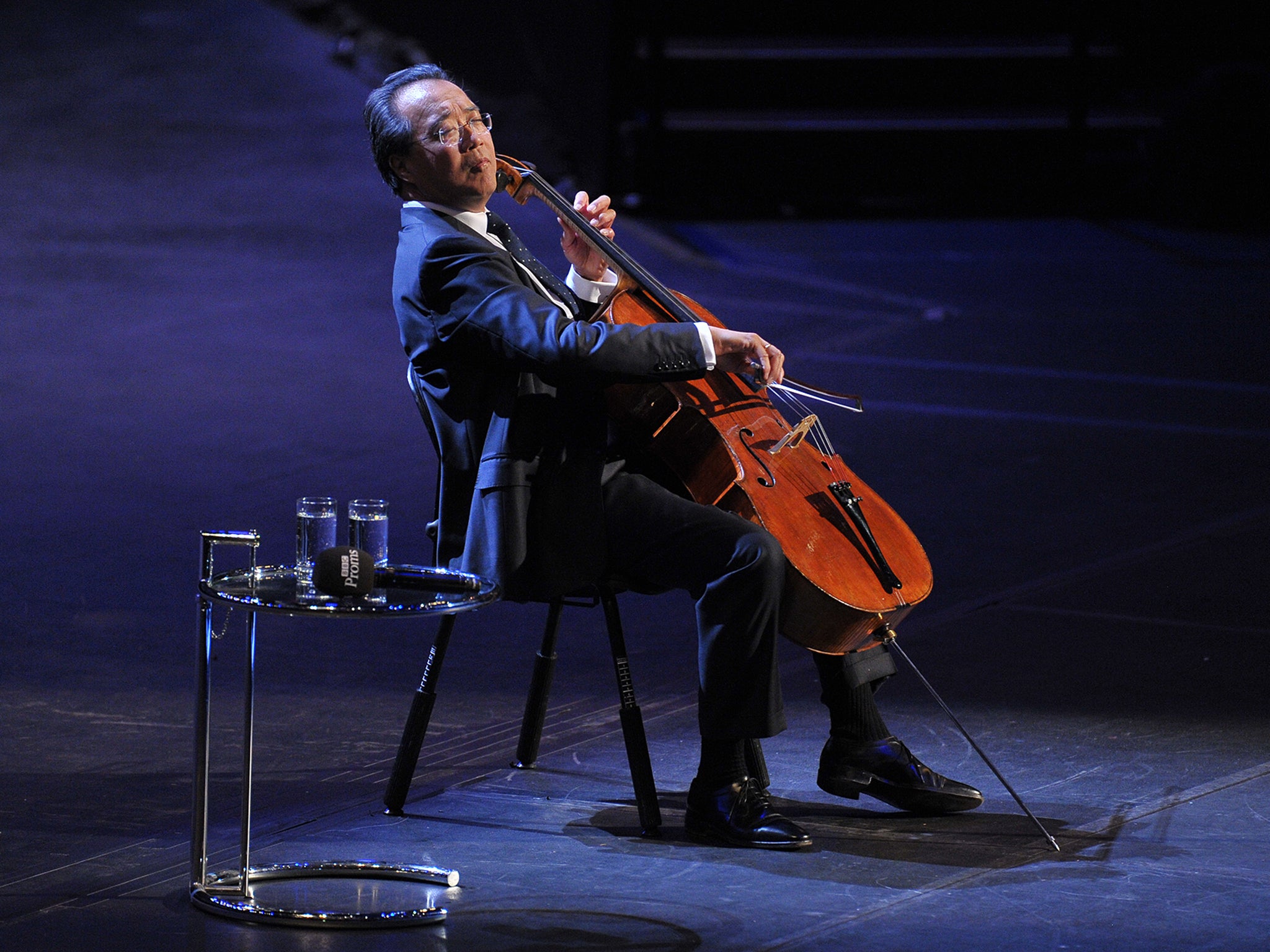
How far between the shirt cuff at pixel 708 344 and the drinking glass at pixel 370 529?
27.6 inches

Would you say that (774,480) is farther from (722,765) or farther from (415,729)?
(415,729)

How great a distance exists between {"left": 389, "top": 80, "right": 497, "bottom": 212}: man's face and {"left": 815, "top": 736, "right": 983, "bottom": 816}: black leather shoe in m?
1.40

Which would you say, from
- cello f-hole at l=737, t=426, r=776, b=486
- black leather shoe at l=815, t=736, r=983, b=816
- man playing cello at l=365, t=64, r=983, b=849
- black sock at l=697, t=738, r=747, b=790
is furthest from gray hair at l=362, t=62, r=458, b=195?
black leather shoe at l=815, t=736, r=983, b=816

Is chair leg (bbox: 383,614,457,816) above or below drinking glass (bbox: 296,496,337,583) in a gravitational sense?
below

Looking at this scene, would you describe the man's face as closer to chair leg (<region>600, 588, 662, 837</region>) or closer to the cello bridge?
the cello bridge

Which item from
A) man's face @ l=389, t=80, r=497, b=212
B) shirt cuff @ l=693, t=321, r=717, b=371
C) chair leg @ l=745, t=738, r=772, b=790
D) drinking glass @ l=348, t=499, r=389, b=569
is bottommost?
chair leg @ l=745, t=738, r=772, b=790

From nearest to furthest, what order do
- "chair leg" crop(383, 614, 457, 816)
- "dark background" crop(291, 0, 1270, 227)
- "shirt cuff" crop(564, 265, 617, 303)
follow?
"chair leg" crop(383, 614, 457, 816) → "shirt cuff" crop(564, 265, 617, 303) → "dark background" crop(291, 0, 1270, 227)

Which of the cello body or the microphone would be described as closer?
the microphone

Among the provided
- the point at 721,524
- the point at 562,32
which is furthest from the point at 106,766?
the point at 562,32

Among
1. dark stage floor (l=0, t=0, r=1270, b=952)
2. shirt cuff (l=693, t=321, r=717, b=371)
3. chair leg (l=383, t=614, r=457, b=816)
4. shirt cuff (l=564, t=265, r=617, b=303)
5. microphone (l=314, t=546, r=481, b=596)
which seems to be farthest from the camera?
shirt cuff (l=564, t=265, r=617, b=303)

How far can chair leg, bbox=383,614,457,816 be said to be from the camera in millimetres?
4098

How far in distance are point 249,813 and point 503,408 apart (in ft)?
3.14

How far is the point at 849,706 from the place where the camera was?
4172 millimetres


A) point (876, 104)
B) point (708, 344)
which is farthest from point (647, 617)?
point (876, 104)
